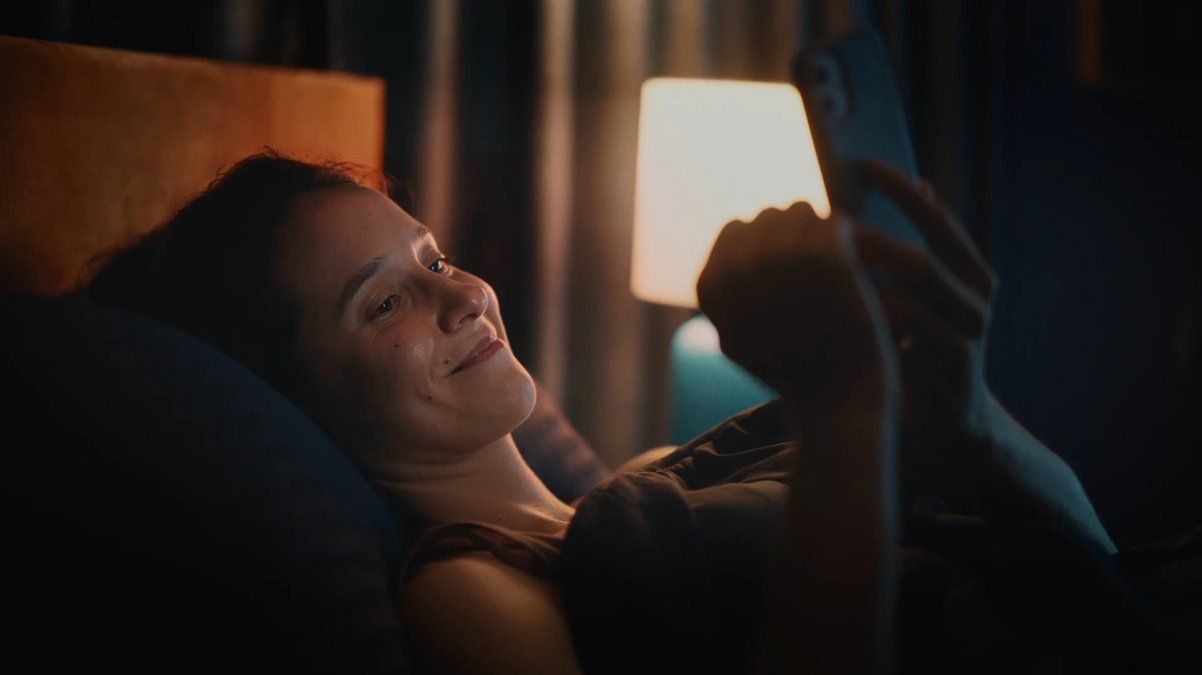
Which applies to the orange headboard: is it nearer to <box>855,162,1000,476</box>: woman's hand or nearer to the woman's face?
the woman's face

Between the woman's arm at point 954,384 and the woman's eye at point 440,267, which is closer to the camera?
the woman's arm at point 954,384

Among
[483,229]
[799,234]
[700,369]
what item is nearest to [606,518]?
[799,234]

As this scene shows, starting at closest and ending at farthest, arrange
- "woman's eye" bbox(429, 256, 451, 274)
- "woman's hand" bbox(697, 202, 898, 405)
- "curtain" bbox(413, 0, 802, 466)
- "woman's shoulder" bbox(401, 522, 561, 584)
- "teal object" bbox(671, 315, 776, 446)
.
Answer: "woman's hand" bbox(697, 202, 898, 405) → "woman's shoulder" bbox(401, 522, 561, 584) → "woman's eye" bbox(429, 256, 451, 274) → "teal object" bbox(671, 315, 776, 446) → "curtain" bbox(413, 0, 802, 466)

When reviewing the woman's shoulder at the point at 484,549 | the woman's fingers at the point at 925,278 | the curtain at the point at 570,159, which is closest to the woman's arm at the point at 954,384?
the woman's fingers at the point at 925,278

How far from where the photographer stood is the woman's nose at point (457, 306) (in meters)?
0.71

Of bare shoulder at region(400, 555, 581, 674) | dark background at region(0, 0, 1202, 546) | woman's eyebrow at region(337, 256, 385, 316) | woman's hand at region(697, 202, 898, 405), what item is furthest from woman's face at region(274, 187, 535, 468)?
dark background at region(0, 0, 1202, 546)

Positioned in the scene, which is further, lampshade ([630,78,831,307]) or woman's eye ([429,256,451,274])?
lampshade ([630,78,831,307])

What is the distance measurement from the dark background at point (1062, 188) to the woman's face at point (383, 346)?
0.72 m

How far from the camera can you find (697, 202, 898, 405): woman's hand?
50 cm

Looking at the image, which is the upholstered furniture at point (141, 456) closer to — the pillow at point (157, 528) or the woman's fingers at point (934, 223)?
the pillow at point (157, 528)

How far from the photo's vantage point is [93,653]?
1.69 feet

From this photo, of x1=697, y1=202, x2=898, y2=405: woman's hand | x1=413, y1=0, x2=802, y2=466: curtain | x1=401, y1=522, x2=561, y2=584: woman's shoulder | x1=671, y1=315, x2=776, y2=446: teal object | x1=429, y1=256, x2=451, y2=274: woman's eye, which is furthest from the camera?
x1=413, y1=0, x2=802, y2=466: curtain

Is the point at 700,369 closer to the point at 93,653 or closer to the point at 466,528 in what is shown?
the point at 466,528

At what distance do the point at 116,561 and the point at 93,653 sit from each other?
48 millimetres
